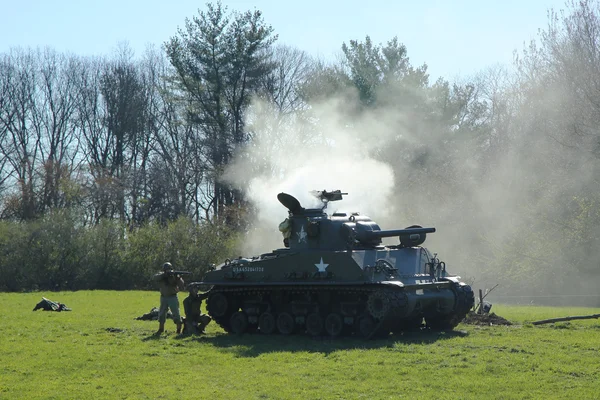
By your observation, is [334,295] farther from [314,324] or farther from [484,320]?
→ [484,320]

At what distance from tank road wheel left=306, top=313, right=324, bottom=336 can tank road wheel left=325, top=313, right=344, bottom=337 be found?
21 centimetres

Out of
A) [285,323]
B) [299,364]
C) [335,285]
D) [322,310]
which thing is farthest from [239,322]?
[299,364]

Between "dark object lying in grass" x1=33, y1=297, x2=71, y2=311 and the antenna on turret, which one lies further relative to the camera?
"dark object lying in grass" x1=33, y1=297, x2=71, y2=311

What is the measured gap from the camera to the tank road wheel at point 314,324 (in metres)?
17.8

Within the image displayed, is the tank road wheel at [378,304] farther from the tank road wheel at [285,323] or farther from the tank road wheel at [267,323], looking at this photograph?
the tank road wheel at [267,323]

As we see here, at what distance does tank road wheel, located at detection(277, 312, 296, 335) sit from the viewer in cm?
1822

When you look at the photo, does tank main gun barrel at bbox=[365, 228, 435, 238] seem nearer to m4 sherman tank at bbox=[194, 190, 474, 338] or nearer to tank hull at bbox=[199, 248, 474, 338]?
m4 sherman tank at bbox=[194, 190, 474, 338]

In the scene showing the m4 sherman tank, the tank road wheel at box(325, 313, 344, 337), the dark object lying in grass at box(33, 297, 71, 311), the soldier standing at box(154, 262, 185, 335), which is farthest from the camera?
the dark object lying in grass at box(33, 297, 71, 311)

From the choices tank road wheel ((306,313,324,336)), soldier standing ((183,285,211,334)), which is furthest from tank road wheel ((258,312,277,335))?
soldier standing ((183,285,211,334))

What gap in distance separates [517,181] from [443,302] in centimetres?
2083

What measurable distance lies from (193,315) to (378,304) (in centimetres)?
460

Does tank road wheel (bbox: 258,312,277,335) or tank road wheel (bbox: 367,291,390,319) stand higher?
tank road wheel (bbox: 367,291,390,319)

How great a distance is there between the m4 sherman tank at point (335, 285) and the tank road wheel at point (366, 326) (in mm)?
19

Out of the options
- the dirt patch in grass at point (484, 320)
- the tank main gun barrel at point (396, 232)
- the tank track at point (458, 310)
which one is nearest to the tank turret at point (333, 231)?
the tank main gun barrel at point (396, 232)
